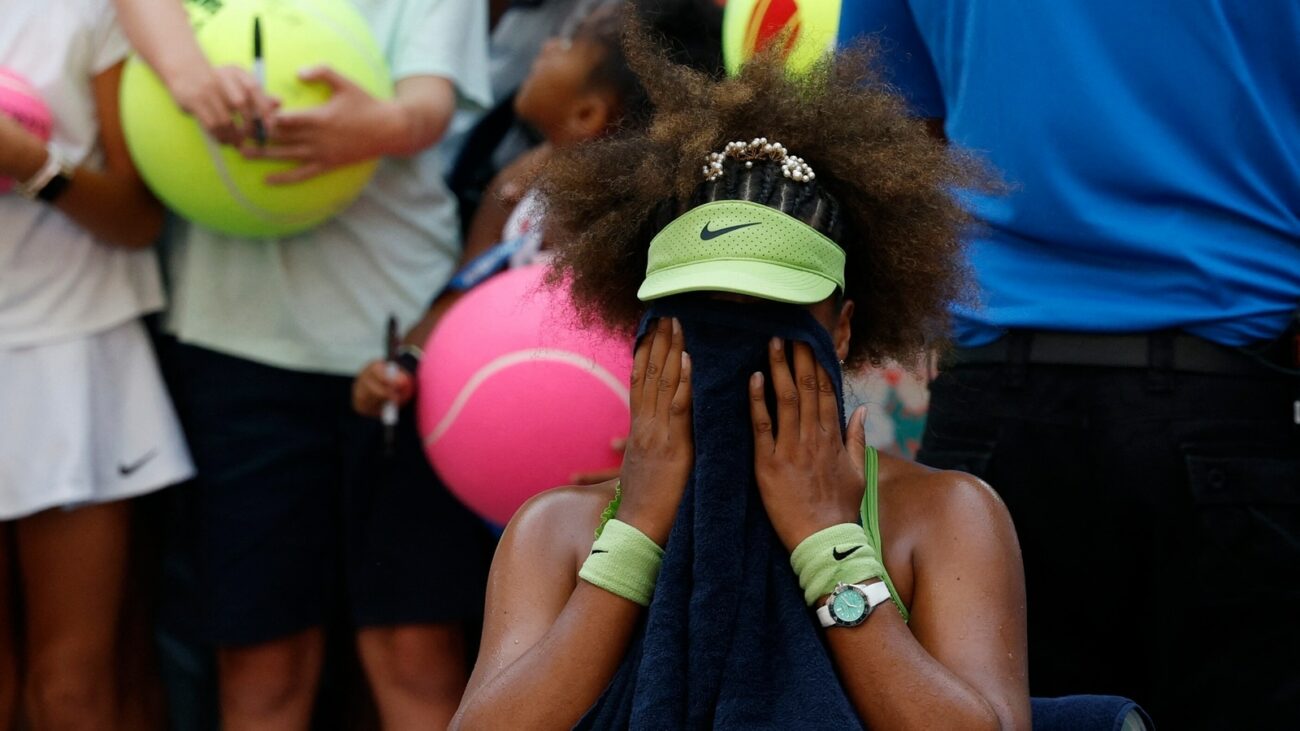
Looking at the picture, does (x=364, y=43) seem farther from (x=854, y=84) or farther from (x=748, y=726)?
(x=748, y=726)

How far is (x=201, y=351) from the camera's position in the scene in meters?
3.56

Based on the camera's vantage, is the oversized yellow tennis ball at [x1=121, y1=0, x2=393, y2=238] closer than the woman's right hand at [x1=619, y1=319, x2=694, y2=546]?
No

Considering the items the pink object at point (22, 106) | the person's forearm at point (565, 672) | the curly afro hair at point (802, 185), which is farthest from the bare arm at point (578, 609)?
the pink object at point (22, 106)

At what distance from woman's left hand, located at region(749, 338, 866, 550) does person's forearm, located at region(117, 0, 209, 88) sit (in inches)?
64.3

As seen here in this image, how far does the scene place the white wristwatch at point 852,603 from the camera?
6.48 feet

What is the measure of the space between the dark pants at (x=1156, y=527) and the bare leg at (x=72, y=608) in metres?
2.03

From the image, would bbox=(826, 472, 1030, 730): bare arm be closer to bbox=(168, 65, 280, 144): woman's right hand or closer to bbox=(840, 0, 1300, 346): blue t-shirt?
bbox=(840, 0, 1300, 346): blue t-shirt

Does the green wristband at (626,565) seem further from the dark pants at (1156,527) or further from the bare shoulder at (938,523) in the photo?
the dark pants at (1156,527)

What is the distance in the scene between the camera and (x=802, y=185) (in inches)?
84.0

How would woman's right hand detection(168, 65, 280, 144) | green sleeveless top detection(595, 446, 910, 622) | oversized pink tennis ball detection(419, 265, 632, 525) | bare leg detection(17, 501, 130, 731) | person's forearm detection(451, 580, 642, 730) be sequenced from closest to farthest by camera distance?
person's forearm detection(451, 580, 642, 730), green sleeveless top detection(595, 446, 910, 622), oversized pink tennis ball detection(419, 265, 632, 525), woman's right hand detection(168, 65, 280, 144), bare leg detection(17, 501, 130, 731)

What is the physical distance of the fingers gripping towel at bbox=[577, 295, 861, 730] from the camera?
1938mm

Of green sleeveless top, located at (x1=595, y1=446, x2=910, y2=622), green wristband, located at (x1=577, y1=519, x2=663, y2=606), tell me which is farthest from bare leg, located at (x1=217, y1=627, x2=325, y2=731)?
green wristband, located at (x1=577, y1=519, x2=663, y2=606)

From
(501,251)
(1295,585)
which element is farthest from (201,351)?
(1295,585)

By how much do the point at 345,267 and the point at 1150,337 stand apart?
199cm
